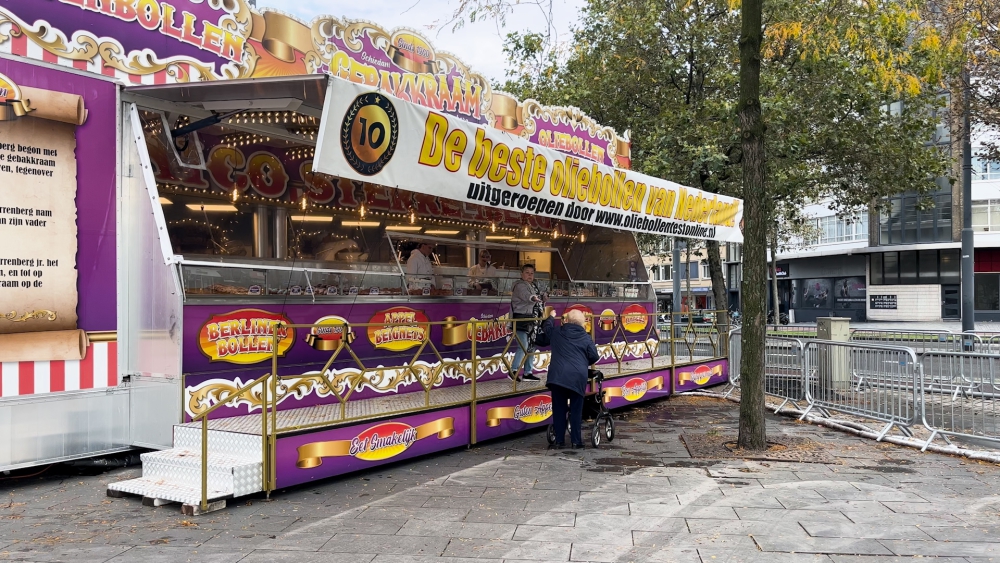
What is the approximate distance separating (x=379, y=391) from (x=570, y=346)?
2.39 meters

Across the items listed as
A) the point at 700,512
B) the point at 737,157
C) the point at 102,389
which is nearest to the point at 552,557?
the point at 700,512

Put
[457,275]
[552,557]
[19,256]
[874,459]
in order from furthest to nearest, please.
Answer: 1. [457,275]
2. [874,459]
3. [19,256]
4. [552,557]

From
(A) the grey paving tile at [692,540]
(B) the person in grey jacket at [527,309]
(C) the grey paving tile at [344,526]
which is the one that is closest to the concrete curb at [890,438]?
(B) the person in grey jacket at [527,309]

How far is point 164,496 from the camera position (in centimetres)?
609

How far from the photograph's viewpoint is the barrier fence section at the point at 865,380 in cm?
952

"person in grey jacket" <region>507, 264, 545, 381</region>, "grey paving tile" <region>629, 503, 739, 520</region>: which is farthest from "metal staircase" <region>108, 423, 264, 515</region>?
"person in grey jacket" <region>507, 264, 545, 381</region>

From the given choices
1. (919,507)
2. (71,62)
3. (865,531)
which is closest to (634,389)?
(919,507)

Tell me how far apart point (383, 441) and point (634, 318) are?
296 inches

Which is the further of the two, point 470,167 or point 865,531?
point 470,167

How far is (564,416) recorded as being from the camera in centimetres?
880

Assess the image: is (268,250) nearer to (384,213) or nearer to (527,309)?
(384,213)

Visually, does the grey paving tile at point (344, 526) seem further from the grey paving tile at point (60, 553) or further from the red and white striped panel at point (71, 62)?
the red and white striped panel at point (71, 62)

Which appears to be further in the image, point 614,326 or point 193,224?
point 614,326

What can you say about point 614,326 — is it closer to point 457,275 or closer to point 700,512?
point 457,275
